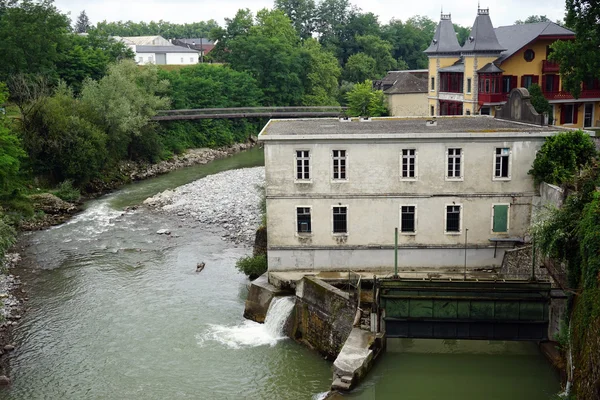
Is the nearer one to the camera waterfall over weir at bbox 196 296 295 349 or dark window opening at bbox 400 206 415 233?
waterfall over weir at bbox 196 296 295 349

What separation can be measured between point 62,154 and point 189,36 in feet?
430

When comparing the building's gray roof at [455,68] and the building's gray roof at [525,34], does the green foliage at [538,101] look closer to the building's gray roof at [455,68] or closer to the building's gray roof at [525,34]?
the building's gray roof at [525,34]

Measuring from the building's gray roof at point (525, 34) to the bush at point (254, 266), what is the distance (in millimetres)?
27272

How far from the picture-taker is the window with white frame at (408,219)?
2625 cm

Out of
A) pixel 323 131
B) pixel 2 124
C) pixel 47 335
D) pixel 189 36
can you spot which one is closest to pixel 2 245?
pixel 47 335

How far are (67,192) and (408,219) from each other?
2978 centimetres

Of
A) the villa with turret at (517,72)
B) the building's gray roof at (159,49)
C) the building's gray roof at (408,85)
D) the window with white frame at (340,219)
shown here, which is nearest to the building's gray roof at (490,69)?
the villa with turret at (517,72)

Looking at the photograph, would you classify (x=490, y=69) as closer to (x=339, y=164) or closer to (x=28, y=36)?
(x=339, y=164)

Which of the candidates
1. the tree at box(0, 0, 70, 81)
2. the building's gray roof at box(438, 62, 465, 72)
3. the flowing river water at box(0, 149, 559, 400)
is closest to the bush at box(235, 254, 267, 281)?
the flowing river water at box(0, 149, 559, 400)

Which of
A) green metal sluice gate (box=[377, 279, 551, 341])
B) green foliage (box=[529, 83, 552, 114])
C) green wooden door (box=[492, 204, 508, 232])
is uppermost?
green foliage (box=[529, 83, 552, 114])

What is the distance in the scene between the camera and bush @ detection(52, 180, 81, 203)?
154ft

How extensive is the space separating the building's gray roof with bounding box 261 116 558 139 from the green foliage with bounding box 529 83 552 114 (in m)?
12.5

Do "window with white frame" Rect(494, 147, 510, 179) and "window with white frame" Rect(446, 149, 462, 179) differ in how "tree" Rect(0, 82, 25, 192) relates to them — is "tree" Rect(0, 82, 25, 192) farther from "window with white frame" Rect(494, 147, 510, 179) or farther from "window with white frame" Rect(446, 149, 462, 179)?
"window with white frame" Rect(494, 147, 510, 179)

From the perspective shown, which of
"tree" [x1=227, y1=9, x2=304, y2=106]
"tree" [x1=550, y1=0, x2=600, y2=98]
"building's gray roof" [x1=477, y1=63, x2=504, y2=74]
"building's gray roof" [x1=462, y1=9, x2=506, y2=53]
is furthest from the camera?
"tree" [x1=227, y1=9, x2=304, y2=106]
